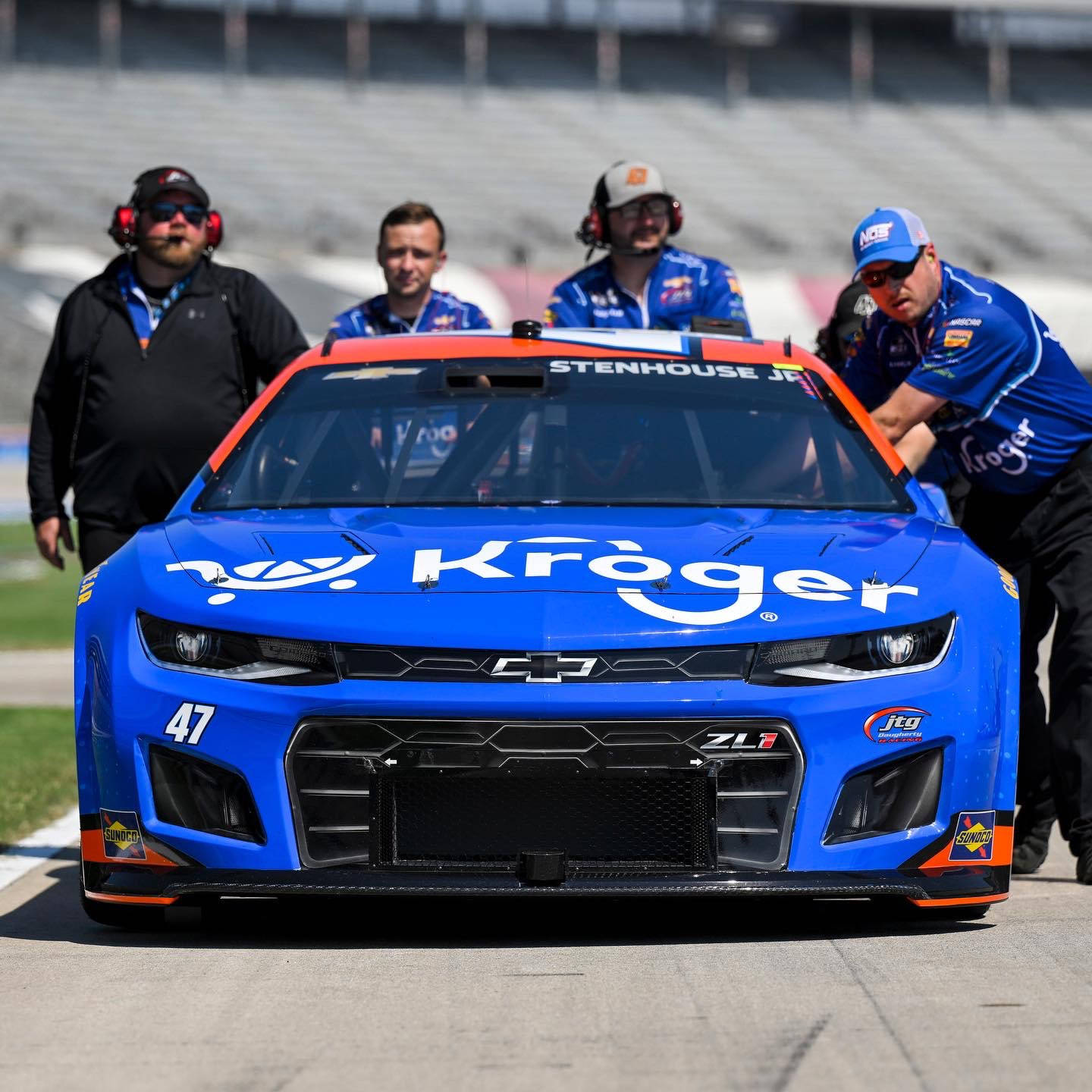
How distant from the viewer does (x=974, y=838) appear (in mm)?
4258

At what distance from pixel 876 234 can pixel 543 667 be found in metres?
1.88

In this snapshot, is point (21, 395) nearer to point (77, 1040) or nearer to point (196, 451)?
point (196, 451)

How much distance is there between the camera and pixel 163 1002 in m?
3.73

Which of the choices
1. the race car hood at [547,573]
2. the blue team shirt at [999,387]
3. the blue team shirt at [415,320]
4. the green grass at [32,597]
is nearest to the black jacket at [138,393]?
the blue team shirt at [415,320]

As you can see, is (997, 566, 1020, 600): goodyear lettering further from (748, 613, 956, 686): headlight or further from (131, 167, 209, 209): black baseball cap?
(131, 167, 209, 209): black baseball cap

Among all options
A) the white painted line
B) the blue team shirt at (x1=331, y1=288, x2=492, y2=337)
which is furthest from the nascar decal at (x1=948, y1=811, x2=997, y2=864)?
the blue team shirt at (x1=331, y1=288, x2=492, y2=337)

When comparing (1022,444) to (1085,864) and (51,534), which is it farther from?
(51,534)

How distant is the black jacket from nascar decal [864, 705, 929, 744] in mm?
3060

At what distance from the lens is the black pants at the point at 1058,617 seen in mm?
5340

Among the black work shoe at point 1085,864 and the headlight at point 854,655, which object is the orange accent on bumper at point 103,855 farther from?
the black work shoe at point 1085,864

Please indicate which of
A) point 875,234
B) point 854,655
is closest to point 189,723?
point 854,655

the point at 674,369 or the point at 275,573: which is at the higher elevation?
the point at 674,369

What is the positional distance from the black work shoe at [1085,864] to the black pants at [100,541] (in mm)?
3036

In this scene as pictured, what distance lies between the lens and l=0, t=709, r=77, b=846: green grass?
670cm
